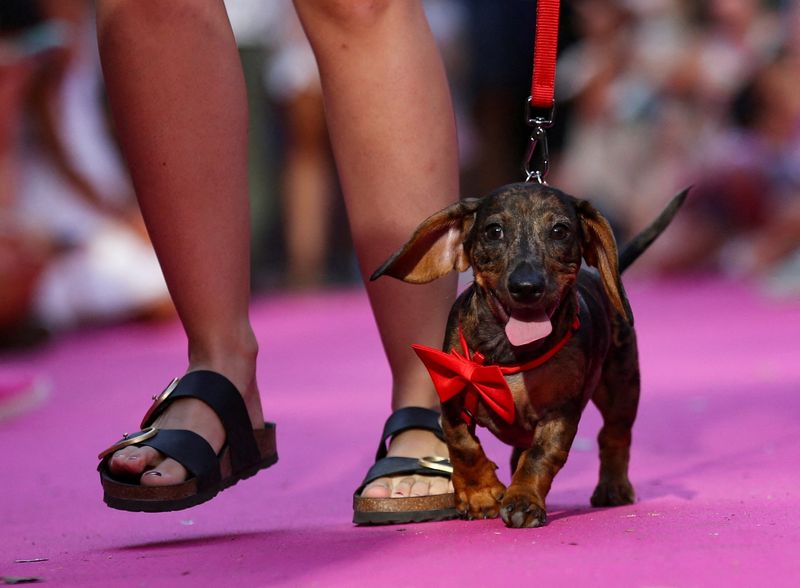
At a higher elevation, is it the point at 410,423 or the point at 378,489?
the point at 410,423

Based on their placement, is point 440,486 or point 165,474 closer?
point 165,474

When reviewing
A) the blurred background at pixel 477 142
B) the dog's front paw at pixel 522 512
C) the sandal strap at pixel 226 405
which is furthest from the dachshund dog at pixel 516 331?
the blurred background at pixel 477 142

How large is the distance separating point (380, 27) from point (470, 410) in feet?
2.36

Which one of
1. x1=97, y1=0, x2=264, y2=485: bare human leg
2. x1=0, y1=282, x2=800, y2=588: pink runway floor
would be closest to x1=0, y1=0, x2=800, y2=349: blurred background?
x1=0, y1=282, x2=800, y2=588: pink runway floor

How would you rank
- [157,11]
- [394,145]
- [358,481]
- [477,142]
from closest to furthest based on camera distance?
[157,11] → [394,145] → [358,481] → [477,142]

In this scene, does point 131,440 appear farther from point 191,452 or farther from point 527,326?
point 527,326

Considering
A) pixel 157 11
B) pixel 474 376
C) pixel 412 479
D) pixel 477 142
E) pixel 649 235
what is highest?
pixel 477 142

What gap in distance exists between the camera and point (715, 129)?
8.82 meters

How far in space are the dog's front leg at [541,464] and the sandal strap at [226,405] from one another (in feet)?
1.56

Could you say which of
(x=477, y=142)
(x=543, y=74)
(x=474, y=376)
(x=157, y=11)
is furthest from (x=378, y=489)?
(x=477, y=142)

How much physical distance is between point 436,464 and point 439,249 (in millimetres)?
375

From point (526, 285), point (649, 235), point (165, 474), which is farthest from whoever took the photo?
point (649, 235)

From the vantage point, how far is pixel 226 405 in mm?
2309

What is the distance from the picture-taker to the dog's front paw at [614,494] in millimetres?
2453
